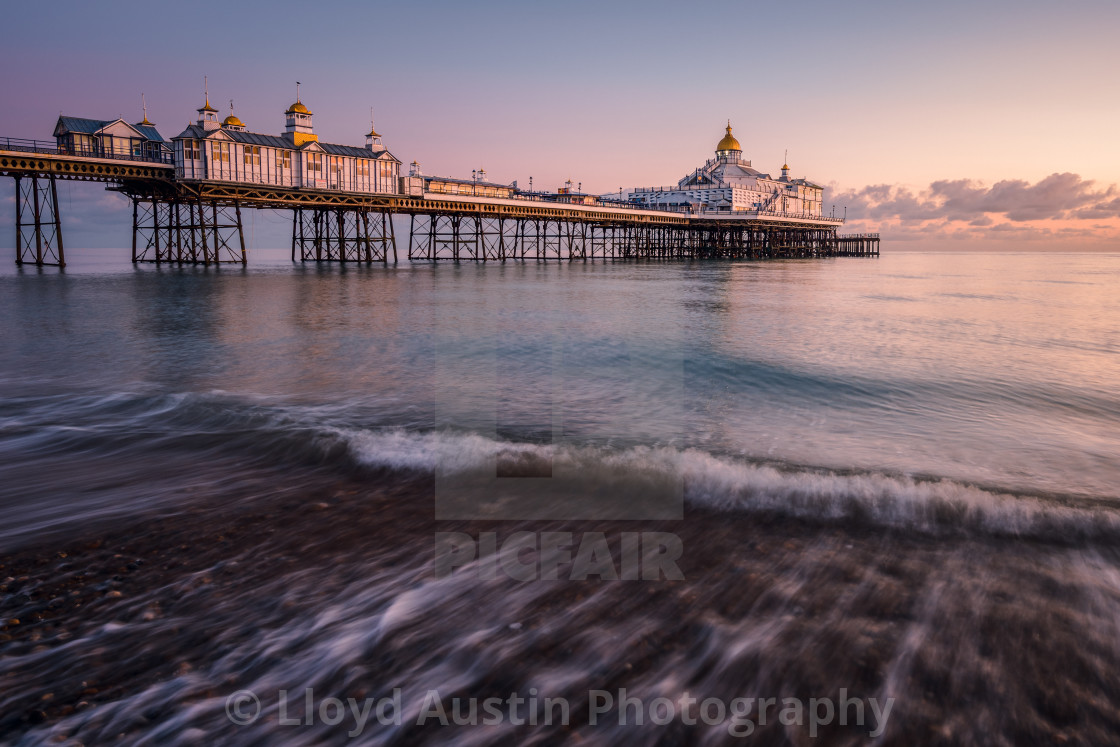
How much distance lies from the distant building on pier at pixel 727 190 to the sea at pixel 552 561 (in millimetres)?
91466

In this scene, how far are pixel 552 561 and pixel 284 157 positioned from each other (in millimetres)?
48158

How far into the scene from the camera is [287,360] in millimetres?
11336

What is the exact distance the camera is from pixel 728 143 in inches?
4181

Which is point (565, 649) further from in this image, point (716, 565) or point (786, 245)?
point (786, 245)

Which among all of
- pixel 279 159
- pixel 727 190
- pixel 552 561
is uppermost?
pixel 727 190

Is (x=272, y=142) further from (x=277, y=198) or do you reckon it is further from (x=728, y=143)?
(x=728, y=143)

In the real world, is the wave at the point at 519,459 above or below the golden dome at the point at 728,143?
below

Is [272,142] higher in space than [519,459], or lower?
higher

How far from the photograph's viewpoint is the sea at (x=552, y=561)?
269 centimetres

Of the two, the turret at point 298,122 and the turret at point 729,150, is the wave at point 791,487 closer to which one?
the turret at point 298,122

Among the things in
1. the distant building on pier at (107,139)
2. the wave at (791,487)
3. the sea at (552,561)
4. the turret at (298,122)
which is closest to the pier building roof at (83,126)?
the distant building on pier at (107,139)

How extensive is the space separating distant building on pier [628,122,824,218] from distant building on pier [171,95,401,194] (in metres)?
53.4

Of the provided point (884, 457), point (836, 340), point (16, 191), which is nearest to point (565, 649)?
point (884, 457)

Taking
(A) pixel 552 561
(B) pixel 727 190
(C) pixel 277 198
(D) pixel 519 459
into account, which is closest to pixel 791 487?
(A) pixel 552 561
